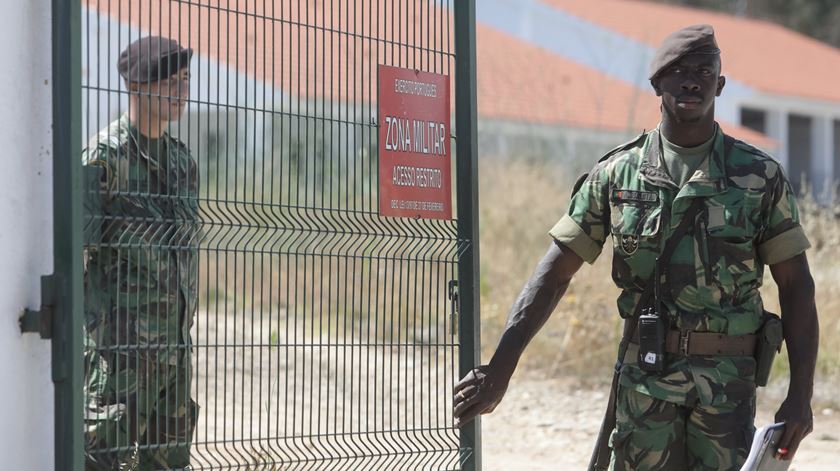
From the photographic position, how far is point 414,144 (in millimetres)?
4758

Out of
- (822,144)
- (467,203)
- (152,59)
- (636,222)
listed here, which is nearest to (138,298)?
(152,59)

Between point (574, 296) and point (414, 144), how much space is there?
14.8 feet

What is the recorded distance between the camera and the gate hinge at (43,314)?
3594mm

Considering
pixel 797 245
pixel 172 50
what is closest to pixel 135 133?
pixel 172 50

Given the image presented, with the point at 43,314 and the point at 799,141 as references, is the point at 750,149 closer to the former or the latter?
the point at 43,314

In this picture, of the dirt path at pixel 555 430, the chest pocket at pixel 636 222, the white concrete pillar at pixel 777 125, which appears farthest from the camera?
the white concrete pillar at pixel 777 125

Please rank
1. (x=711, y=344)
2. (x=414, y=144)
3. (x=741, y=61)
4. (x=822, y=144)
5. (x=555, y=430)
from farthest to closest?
(x=822, y=144) → (x=741, y=61) → (x=555, y=430) → (x=414, y=144) → (x=711, y=344)

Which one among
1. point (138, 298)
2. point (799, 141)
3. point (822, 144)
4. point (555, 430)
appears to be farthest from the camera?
point (799, 141)

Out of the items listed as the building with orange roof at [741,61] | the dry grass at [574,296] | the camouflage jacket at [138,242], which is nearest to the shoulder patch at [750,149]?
the camouflage jacket at [138,242]

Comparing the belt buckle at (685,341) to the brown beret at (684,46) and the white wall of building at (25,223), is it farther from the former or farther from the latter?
the white wall of building at (25,223)

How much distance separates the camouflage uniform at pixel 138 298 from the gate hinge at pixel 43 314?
7.2 inches

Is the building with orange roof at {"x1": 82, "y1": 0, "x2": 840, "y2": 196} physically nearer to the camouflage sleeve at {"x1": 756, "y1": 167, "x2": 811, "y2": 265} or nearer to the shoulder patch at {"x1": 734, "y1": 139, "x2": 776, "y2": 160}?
the shoulder patch at {"x1": 734, "y1": 139, "x2": 776, "y2": 160}

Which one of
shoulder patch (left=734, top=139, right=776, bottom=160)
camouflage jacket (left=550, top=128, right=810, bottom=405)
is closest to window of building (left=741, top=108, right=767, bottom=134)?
shoulder patch (left=734, top=139, right=776, bottom=160)

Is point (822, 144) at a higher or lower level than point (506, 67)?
lower
